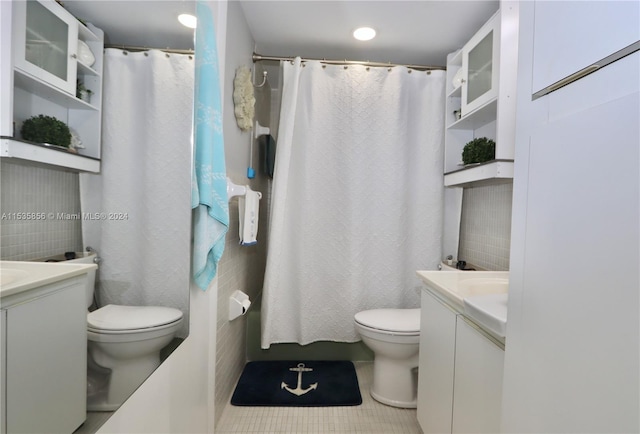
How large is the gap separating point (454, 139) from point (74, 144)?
2.08 meters

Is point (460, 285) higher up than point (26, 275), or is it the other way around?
point (26, 275)

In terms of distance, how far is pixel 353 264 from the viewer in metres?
2.17

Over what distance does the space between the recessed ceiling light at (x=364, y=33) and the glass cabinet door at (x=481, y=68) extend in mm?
571

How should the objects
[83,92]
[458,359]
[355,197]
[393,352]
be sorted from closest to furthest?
[83,92] → [458,359] → [393,352] → [355,197]

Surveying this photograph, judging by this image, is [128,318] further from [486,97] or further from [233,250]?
[486,97]

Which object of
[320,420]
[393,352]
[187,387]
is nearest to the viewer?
[187,387]

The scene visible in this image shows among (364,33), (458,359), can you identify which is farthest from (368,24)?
(458,359)

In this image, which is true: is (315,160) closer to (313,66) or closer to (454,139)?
(313,66)

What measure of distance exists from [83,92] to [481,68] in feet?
5.95

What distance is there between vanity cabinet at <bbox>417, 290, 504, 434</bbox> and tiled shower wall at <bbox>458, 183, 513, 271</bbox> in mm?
601

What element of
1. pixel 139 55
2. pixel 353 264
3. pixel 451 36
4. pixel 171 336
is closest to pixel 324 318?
pixel 353 264

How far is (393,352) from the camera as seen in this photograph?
185cm

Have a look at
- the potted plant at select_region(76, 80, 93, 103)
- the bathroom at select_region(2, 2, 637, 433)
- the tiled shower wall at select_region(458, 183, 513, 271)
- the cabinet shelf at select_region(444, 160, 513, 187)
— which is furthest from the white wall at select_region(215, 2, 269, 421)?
the tiled shower wall at select_region(458, 183, 513, 271)

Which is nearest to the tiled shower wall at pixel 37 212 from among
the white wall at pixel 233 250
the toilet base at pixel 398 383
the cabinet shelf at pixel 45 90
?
the cabinet shelf at pixel 45 90
